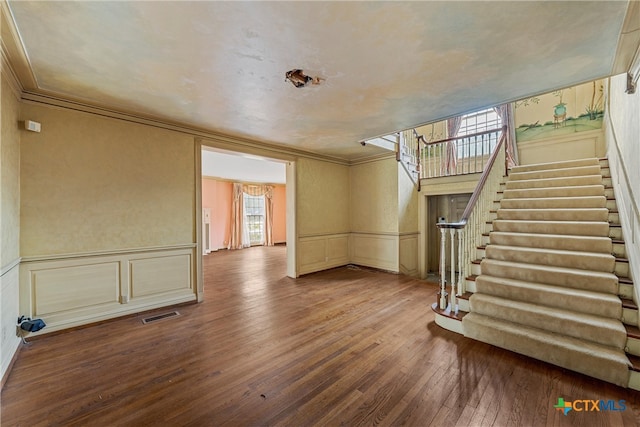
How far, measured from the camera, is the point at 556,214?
3404 mm

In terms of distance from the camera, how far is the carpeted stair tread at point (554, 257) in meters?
2.62

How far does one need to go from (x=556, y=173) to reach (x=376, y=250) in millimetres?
3340

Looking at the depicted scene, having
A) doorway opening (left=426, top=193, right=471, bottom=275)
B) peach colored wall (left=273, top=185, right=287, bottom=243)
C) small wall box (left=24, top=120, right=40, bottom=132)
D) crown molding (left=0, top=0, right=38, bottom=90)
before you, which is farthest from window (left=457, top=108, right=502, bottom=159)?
peach colored wall (left=273, top=185, right=287, bottom=243)

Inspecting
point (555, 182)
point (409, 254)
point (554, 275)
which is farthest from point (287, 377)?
point (555, 182)

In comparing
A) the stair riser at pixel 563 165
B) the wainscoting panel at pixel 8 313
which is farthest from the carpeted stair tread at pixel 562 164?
the wainscoting panel at pixel 8 313

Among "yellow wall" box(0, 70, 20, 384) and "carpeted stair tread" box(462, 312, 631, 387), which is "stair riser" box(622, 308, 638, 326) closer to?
"carpeted stair tread" box(462, 312, 631, 387)

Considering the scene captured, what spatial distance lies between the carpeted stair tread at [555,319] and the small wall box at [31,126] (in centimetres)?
488

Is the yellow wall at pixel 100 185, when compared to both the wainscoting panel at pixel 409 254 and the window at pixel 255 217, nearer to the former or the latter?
the wainscoting panel at pixel 409 254

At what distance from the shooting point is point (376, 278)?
5008mm

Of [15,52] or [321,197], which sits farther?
[321,197]

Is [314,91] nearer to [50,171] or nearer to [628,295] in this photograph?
[50,171]

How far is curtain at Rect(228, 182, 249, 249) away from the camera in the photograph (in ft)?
30.7

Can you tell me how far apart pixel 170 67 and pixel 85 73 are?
82 centimetres

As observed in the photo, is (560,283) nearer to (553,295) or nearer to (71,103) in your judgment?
(553,295)
